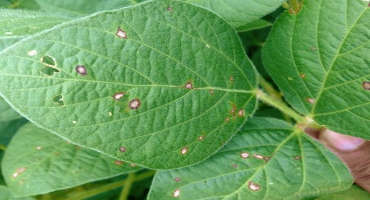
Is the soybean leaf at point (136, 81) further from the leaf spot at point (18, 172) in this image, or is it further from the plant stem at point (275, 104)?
the leaf spot at point (18, 172)

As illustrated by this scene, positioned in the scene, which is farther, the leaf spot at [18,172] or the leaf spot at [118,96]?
the leaf spot at [18,172]

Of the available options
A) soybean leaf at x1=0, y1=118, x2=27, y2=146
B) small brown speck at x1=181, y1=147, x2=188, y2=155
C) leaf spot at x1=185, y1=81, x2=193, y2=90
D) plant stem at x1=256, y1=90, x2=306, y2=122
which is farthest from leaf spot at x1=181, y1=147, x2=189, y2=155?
soybean leaf at x1=0, y1=118, x2=27, y2=146

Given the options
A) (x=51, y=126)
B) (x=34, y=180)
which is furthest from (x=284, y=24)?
(x=34, y=180)

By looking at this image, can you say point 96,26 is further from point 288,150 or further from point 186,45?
point 288,150

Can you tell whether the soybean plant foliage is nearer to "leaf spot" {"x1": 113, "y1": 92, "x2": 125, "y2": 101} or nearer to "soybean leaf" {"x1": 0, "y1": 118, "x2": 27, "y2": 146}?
"leaf spot" {"x1": 113, "y1": 92, "x2": 125, "y2": 101}

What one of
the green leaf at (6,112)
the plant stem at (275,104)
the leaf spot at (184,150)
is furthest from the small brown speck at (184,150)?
the green leaf at (6,112)

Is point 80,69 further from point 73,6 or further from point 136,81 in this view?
point 73,6

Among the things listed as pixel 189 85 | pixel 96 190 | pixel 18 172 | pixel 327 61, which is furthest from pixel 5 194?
pixel 327 61
